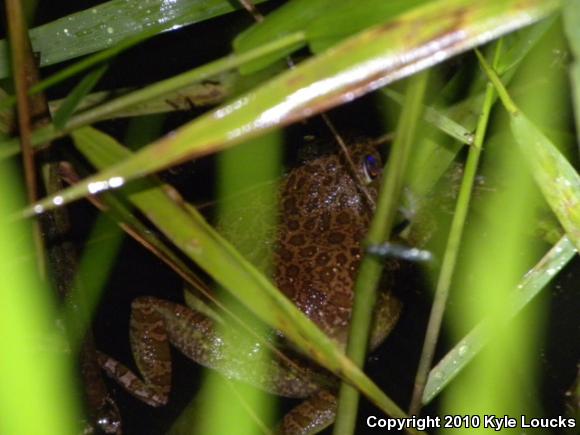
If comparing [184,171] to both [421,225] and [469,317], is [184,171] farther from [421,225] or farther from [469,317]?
[469,317]

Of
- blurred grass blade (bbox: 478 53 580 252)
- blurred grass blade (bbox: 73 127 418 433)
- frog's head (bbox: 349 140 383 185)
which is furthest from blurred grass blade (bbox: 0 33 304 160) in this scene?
frog's head (bbox: 349 140 383 185)

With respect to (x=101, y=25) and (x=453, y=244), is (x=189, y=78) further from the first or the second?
(x=101, y=25)

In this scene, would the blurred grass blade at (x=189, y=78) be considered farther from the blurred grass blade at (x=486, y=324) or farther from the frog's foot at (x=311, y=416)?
the frog's foot at (x=311, y=416)

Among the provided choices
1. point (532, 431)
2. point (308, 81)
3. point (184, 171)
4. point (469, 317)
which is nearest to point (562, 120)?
point (469, 317)

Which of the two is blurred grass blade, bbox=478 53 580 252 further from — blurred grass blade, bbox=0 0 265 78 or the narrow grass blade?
blurred grass blade, bbox=0 0 265 78

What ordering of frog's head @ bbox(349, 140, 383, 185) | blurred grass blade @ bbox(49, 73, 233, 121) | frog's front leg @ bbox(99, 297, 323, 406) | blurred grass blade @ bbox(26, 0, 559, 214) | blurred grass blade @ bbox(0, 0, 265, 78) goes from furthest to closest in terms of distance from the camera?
frog's head @ bbox(349, 140, 383, 185), frog's front leg @ bbox(99, 297, 323, 406), blurred grass blade @ bbox(49, 73, 233, 121), blurred grass blade @ bbox(0, 0, 265, 78), blurred grass blade @ bbox(26, 0, 559, 214)

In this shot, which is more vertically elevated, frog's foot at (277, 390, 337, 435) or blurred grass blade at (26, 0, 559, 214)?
blurred grass blade at (26, 0, 559, 214)
